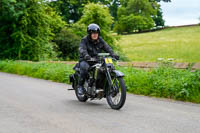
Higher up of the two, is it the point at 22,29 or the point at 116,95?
the point at 22,29

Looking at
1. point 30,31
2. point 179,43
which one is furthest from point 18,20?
point 179,43

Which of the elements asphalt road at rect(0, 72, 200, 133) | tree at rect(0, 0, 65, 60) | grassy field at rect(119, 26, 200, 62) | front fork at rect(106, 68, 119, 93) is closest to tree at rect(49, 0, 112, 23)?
grassy field at rect(119, 26, 200, 62)


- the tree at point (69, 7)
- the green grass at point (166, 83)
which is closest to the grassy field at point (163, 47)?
the tree at point (69, 7)

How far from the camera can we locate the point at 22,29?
24.0 meters

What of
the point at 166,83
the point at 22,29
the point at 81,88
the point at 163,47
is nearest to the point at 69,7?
the point at 163,47

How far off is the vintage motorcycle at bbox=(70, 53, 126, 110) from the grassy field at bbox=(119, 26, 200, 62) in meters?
30.5

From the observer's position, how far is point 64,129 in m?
5.56

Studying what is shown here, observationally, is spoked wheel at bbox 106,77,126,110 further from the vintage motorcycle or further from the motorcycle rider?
the motorcycle rider

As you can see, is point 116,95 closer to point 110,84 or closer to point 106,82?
point 110,84

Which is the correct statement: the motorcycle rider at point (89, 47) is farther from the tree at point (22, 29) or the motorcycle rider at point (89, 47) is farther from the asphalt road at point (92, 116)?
the tree at point (22, 29)

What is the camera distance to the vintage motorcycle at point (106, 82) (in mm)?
7273

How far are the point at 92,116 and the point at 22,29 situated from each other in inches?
722

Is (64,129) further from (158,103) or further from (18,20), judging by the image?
(18,20)

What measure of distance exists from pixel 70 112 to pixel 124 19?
7357 cm
